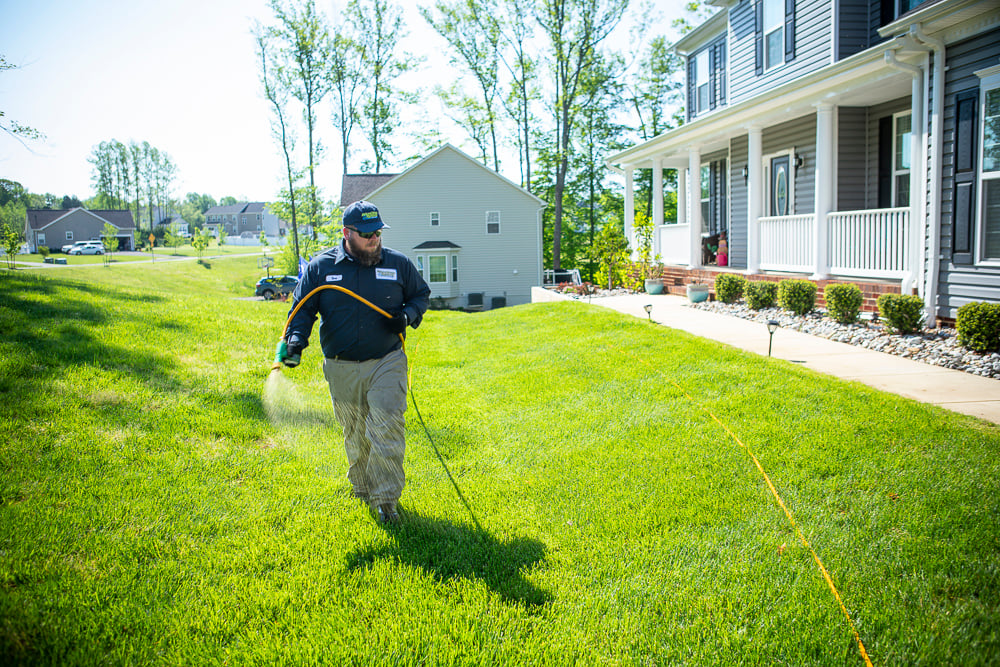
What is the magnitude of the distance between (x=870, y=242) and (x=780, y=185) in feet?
16.9

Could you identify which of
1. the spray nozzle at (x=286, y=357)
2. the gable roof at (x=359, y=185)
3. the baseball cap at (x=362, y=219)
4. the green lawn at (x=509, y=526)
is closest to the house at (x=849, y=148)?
the green lawn at (x=509, y=526)

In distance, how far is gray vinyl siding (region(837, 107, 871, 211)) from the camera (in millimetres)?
12953

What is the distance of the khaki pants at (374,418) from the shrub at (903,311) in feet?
23.9

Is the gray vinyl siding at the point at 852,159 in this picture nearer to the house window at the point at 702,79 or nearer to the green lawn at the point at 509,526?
the green lawn at the point at 509,526

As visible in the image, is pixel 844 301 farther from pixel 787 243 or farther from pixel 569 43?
pixel 569 43

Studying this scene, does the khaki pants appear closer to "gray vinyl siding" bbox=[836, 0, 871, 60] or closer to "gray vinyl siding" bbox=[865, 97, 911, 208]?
"gray vinyl siding" bbox=[865, 97, 911, 208]

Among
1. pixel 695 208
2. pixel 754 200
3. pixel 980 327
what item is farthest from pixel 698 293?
pixel 980 327

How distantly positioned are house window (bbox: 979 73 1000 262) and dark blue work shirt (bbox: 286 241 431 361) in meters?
8.17

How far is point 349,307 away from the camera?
171 inches

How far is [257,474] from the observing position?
511 cm

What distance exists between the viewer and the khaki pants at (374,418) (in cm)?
421

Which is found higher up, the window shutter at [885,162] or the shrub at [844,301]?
the window shutter at [885,162]

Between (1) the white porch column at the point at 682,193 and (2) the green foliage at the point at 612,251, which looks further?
(1) the white porch column at the point at 682,193

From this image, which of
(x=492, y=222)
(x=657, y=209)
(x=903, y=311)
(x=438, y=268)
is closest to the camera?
(x=903, y=311)
